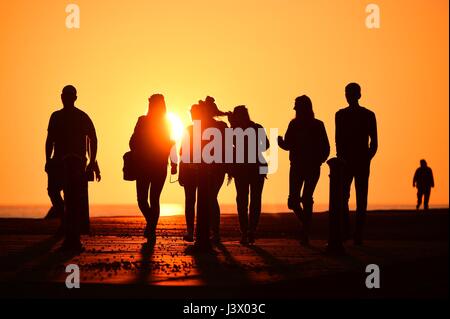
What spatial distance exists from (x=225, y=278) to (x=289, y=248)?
17.0 feet

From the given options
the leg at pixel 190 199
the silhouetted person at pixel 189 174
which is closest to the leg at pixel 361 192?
the silhouetted person at pixel 189 174

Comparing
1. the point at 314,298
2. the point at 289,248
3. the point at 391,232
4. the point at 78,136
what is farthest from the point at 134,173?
the point at 391,232

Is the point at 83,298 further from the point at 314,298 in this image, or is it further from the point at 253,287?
the point at 314,298

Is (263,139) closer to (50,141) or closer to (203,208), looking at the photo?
(203,208)

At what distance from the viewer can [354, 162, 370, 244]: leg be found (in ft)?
53.0

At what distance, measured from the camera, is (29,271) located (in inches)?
438

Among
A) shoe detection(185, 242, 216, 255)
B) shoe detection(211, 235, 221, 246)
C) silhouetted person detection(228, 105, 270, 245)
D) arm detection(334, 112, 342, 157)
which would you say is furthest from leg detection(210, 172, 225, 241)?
shoe detection(185, 242, 216, 255)

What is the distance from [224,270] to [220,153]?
4298 mm

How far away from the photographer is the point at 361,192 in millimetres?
16297

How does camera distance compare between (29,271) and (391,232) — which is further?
(391,232)

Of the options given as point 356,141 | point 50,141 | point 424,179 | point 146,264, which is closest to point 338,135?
point 356,141

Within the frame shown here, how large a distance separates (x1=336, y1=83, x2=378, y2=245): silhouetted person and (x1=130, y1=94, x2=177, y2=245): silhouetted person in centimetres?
282

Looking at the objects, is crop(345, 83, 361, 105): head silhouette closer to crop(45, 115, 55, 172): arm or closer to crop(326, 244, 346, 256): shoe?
crop(326, 244, 346, 256): shoe

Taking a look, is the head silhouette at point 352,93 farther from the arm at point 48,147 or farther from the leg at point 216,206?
the arm at point 48,147
